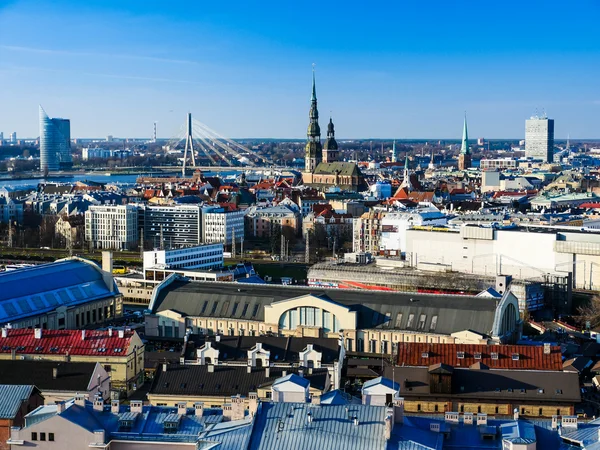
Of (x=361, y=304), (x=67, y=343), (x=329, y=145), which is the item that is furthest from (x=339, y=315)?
(x=329, y=145)

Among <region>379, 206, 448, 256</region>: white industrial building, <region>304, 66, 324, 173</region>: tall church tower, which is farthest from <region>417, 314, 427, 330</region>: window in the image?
<region>304, 66, 324, 173</region>: tall church tower

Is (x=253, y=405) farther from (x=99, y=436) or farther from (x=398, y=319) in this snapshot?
(x=398, y=319)

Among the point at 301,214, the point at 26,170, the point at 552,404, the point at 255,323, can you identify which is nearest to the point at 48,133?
the point at 26,170

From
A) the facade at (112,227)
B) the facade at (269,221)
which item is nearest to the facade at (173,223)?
the facade at (112,227)

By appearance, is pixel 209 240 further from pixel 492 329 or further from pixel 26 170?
pixel 26 170

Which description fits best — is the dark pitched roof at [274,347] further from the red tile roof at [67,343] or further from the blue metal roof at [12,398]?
the blue metal roof at [12,398]
